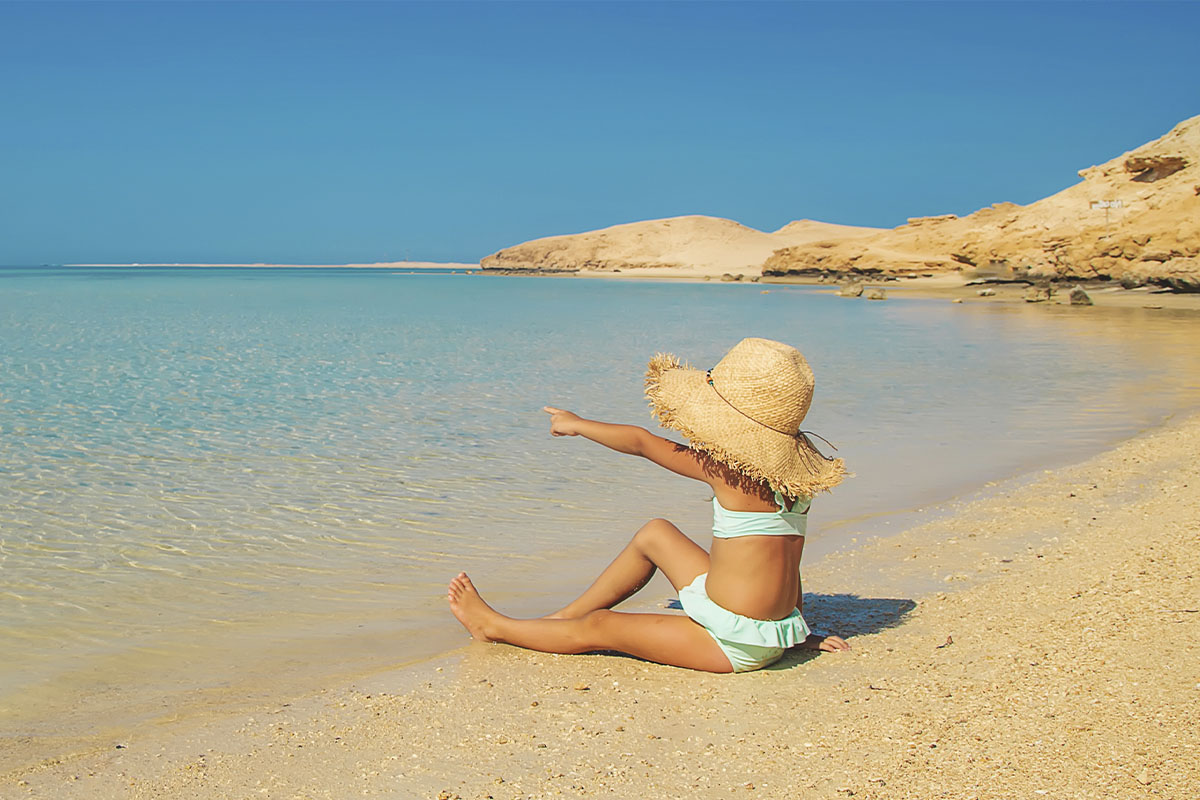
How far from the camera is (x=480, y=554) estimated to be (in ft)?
18.0

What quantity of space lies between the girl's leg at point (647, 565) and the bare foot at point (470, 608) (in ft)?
0.96

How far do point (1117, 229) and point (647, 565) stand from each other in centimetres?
3275

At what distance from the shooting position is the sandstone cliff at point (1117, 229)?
28.9m

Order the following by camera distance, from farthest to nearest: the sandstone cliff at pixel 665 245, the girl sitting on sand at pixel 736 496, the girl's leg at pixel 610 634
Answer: the sandstone cliff at pixel 665 245, the girl's leg at pixel 610 634, the girl sitting on sand at pixel 736 496

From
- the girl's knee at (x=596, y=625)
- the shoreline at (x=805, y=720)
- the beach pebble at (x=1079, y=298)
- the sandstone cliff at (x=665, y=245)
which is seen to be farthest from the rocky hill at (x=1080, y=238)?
the sandstone cliff at (x=665, y=245)

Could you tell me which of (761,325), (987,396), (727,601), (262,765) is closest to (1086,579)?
(727,601)

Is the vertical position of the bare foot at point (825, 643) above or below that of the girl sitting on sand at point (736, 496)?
below

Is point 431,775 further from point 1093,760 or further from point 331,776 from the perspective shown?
point 1093,760

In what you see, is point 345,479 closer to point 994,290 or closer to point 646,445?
point 646,445

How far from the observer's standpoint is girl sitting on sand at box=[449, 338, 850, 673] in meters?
3.49

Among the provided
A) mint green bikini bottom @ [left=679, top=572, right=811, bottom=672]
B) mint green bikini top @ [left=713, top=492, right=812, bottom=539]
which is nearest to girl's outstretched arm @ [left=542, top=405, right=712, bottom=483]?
mint green bikini top @ [left=713, top=492, right=812, bottom=539]

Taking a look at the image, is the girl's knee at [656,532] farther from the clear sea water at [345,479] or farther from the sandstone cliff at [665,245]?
the sandstone cliff at [665,245]

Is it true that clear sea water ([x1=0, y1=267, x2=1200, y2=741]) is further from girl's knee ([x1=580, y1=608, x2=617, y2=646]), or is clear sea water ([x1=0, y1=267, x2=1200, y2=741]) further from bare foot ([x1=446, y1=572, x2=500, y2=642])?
girl's knee ([x1=580, y1=608, x2=617, y2=646])

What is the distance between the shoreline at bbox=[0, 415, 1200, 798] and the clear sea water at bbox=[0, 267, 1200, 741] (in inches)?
19.6
